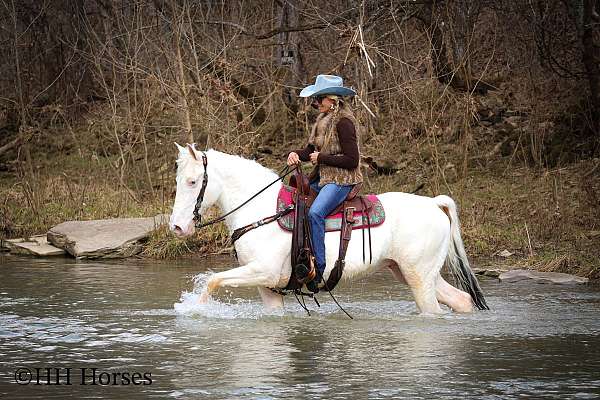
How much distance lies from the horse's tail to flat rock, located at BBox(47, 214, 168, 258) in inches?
287

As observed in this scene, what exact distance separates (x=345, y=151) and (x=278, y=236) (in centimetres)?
106

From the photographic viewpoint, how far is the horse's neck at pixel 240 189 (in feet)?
31.4

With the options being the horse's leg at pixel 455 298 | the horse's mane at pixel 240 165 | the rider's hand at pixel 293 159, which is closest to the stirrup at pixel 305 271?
the rider's hand at pixel 293 159

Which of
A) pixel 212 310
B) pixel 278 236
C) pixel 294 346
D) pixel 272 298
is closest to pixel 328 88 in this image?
pixel 278 236

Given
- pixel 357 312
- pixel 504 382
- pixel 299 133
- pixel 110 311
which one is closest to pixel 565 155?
pixel 299 133

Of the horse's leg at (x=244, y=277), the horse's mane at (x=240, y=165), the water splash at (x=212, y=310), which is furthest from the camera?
the horse's mane at (x=240, y=165)

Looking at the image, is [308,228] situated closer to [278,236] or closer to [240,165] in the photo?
[278,236]

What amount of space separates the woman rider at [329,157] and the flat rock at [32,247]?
8.14m

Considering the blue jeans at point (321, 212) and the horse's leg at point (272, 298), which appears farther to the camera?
the horse's leg at point (272, 298)

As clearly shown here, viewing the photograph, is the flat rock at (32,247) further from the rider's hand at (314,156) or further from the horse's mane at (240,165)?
the rider's hand at (314,156)

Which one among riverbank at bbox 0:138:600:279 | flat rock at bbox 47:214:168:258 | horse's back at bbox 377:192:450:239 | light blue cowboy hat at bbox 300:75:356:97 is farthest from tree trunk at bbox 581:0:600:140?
light blue cowboy hat at bbox 300:75:356:97

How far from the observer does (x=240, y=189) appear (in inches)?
380

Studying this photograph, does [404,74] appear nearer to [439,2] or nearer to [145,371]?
[439,2]

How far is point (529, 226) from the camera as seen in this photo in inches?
633
